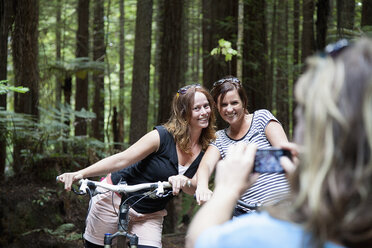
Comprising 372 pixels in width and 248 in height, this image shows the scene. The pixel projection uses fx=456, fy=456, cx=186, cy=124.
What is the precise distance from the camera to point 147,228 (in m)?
4.57

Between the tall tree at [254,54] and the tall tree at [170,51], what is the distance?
2178mm

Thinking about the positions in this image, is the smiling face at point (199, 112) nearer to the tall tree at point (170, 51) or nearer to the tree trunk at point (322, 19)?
the tree trunk at point (322, 19)

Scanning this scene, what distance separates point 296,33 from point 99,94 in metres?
8.20

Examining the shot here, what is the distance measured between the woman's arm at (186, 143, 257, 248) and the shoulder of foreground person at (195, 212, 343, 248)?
131 mm

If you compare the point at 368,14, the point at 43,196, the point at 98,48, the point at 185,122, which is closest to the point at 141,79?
the point at 43,196

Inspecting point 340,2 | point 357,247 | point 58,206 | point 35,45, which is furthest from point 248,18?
point 357,247

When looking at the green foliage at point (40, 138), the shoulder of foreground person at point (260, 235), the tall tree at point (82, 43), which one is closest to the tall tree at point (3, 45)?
the green foliage at point (40, 138)

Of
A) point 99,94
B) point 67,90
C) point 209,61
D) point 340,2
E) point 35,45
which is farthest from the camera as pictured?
point 99,94

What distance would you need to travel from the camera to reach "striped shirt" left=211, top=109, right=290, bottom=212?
3.98 metres

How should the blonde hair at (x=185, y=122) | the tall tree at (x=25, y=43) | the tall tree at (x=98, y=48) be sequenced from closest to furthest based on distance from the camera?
the blonde hair at (x=185, y=122)
the tall tree at (x=25, y=43)
the tall tree at (x=98, y=48)

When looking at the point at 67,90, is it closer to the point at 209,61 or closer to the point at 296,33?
the point at 209,61

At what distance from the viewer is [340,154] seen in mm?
1175

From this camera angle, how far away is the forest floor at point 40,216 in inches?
302

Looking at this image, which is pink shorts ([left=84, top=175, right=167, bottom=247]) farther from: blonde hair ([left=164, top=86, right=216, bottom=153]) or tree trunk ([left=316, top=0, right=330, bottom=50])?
tree trunk ([left=316, top=0, right=330, bottom=50])
